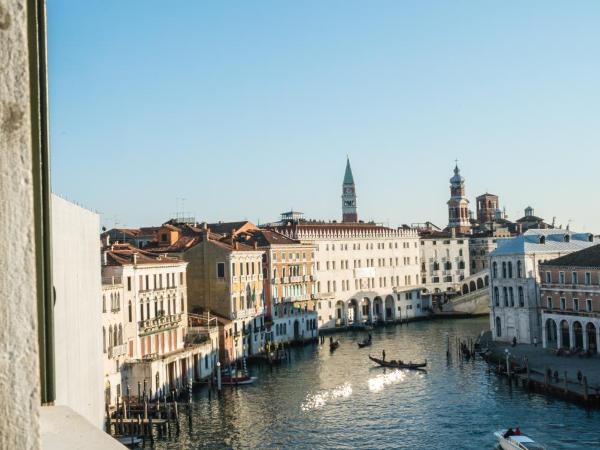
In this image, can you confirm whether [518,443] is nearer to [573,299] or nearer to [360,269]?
[573,299]

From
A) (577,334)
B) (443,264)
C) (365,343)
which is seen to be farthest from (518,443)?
(443,264)

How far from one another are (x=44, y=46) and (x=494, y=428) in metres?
21.2

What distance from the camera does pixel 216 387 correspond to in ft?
93.0

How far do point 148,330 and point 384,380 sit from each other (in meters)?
8.42

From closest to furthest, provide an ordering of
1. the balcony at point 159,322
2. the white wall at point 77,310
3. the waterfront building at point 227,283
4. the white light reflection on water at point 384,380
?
the white wall at point 77,310, the balcony at point 159,322, the white light reflection on water at point 384,380, the waterfront building at point 227,283


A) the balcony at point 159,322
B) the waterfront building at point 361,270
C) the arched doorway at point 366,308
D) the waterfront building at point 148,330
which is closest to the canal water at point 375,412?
the waterfront building at point 148,330

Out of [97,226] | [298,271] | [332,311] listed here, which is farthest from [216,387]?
[97,226]

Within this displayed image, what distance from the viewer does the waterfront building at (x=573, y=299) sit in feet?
102

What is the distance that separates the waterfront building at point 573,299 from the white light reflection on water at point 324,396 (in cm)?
981

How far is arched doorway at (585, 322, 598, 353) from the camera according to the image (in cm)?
3089

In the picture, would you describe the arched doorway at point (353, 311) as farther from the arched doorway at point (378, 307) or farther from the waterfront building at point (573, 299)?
the waterfront building at point (573, 299)

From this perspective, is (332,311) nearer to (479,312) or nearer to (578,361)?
(479,312)

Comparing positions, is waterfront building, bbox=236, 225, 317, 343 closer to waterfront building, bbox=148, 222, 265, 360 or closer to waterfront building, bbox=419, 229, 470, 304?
waterfront building, bbox=148, 222, 265, 360

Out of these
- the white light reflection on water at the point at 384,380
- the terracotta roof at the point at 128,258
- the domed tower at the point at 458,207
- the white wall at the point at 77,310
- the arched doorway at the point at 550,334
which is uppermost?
the domed tower at the point at 458,207
